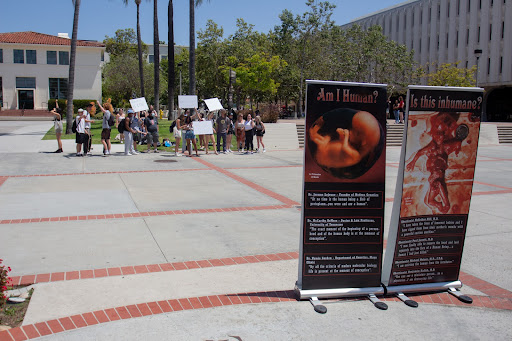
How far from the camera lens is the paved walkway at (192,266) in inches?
165

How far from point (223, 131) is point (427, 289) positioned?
45.6ft

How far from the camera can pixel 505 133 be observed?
28.3 metres

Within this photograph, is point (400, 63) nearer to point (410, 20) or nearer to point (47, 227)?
point (410, 20)

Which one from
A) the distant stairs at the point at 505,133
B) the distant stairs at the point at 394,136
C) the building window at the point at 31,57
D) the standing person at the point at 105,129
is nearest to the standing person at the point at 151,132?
the standing person at the point at 105,129

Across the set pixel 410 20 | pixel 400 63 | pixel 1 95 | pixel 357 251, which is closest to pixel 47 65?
pixel 1 95

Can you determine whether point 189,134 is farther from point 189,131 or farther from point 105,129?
point 105,129

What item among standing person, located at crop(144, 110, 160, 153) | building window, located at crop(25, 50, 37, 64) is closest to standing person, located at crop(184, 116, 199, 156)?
standing person, located at crop(144, 110, 160, 153)

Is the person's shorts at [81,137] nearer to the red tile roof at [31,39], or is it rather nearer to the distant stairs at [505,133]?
the distant stairs at [505,133]

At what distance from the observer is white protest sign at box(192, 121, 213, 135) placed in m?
17.5

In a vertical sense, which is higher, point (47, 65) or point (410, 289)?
point (47, 65)

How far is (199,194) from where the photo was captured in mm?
10375

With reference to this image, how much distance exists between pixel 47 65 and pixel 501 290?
5494 centimetres

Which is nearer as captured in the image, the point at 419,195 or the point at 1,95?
the point at 419,195

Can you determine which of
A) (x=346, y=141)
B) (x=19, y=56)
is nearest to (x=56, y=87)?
(x=19, y=56)
